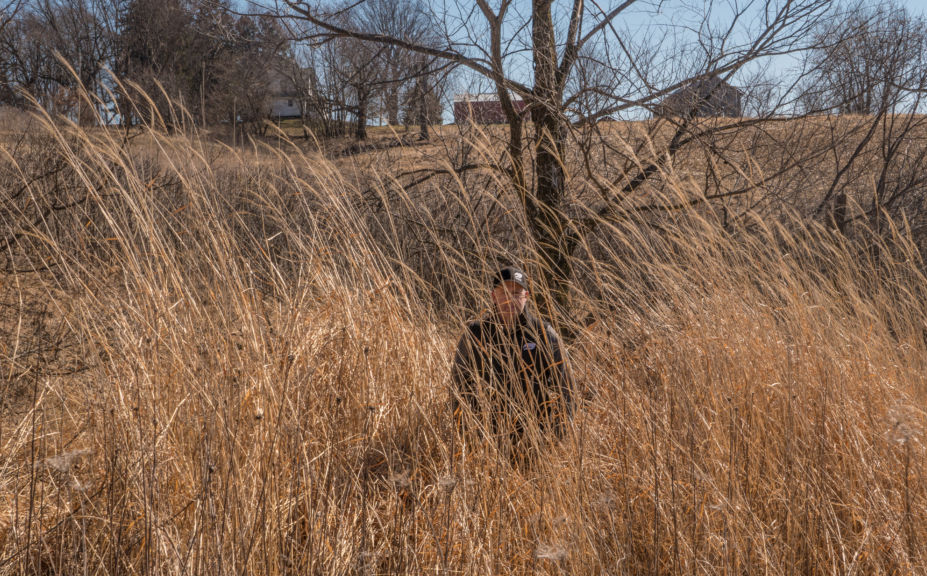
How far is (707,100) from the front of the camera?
4.77m

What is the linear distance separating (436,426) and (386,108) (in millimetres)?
3653

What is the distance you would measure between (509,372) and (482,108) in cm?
421

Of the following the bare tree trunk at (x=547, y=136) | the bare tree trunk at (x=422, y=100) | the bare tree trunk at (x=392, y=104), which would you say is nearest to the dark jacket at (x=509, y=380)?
the bare tree trunk at (x=547, y=136)

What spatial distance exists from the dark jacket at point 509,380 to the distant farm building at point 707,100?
2.61 m

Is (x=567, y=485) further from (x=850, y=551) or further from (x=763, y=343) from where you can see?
(x=763, y=343)

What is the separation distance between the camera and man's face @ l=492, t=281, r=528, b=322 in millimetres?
2625

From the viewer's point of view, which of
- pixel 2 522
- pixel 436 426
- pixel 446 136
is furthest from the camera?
pixel 446 136

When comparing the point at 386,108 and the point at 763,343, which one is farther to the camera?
the point at 386,108

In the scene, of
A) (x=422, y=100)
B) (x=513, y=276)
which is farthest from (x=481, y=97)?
(x=513, y=276)

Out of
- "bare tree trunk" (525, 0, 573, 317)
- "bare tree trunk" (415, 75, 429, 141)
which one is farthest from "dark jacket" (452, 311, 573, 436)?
"bare tree trunk" (415, 75, 429, 141)

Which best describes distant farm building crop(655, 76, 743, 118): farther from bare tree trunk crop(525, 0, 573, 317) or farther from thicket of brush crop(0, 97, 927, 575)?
thicket of brush crop(0, 97, 927, 575)

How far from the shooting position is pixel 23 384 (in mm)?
4012

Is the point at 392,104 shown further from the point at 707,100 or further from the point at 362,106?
the point at 707,100

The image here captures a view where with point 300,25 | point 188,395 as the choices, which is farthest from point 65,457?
point 300,25
